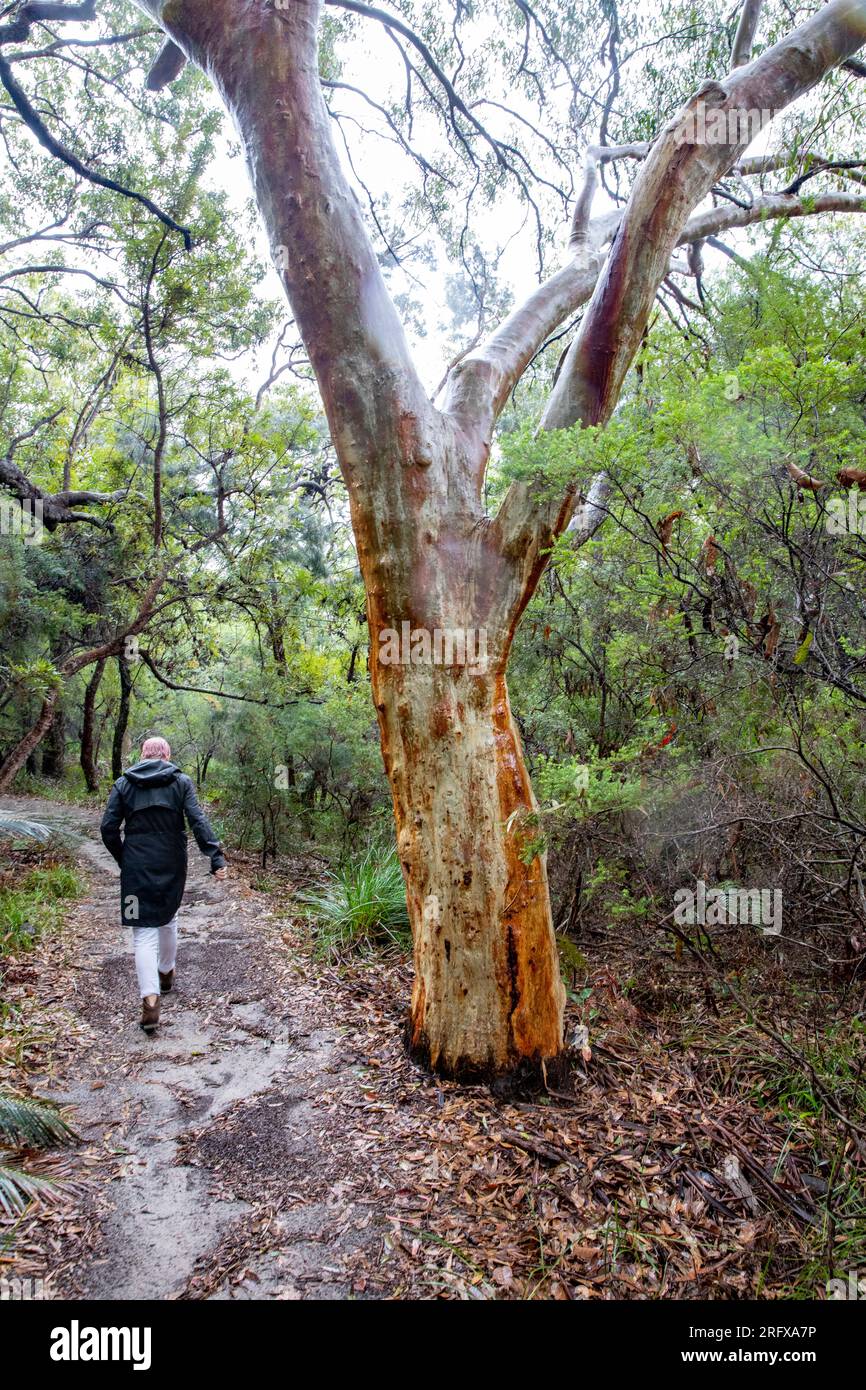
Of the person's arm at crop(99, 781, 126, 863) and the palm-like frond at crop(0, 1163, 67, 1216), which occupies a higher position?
the person's arm at crop(99, 781, 126, 863)

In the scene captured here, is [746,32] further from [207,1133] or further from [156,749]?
[207,1133]

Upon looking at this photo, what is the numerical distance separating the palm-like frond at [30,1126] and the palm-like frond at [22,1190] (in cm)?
23

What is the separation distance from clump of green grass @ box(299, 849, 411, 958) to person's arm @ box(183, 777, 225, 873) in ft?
5.55

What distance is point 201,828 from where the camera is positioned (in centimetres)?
483

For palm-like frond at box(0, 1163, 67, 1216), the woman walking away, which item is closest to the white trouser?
the woman walking away

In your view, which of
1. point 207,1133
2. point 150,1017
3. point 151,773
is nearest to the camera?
point 207,1133

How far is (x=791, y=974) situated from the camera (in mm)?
4414

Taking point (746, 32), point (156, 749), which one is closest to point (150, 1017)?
point (156, 749)

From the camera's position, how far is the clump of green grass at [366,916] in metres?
6.14

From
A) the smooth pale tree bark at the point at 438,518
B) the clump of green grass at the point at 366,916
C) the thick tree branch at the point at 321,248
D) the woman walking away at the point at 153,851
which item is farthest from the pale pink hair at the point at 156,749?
the thick tree branch at the point at 321,248

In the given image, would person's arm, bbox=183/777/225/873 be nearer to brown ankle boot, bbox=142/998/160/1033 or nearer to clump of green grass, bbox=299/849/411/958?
brown ankle boot, bbox=142/998/160/1033

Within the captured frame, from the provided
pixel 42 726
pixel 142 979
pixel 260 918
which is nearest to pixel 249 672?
pixel 42 726

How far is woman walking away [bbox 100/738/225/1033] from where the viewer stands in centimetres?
456

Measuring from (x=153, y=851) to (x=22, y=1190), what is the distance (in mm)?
2164
